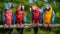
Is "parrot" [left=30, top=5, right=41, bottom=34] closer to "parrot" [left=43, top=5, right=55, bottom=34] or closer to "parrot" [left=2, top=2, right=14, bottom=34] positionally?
"parrot" [left=43, top=5, right=55, bottom=34]

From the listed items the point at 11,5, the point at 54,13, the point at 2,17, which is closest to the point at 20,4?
the point at 11,5

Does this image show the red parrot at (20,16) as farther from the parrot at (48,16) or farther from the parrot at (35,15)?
the parrot at (48,16)

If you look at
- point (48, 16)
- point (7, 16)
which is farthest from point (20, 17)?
point (48, 16)

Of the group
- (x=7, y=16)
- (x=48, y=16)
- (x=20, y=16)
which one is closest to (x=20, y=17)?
(x=20, y=16)

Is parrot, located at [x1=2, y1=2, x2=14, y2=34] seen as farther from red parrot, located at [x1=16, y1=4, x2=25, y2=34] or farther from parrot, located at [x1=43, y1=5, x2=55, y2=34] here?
parrot, located at [x1=43, y1=5, x2=55, y2=34]

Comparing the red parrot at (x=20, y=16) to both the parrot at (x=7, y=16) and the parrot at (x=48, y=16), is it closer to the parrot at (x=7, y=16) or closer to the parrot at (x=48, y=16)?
the parrot at (x=7, y=16)

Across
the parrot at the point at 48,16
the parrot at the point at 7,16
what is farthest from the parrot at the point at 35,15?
the parrot at the point at 7,16

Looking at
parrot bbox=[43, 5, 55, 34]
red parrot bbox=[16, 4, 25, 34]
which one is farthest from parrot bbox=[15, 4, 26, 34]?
parrot bbox=[43, 5, 55, 34]

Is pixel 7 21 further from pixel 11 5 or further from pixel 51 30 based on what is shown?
pixel 51 30

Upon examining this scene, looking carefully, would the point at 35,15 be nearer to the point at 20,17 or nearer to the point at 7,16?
the point at 20,17

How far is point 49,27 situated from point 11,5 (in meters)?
0.38

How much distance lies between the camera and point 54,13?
1706 millimetres

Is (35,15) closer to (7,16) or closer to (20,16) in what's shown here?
(20,16)

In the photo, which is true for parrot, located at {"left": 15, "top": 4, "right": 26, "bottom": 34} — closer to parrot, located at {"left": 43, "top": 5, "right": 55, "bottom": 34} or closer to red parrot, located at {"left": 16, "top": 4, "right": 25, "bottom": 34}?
red parrot, located at {"left": 16, "top": 4, "right": 25, "bottom": 34}
